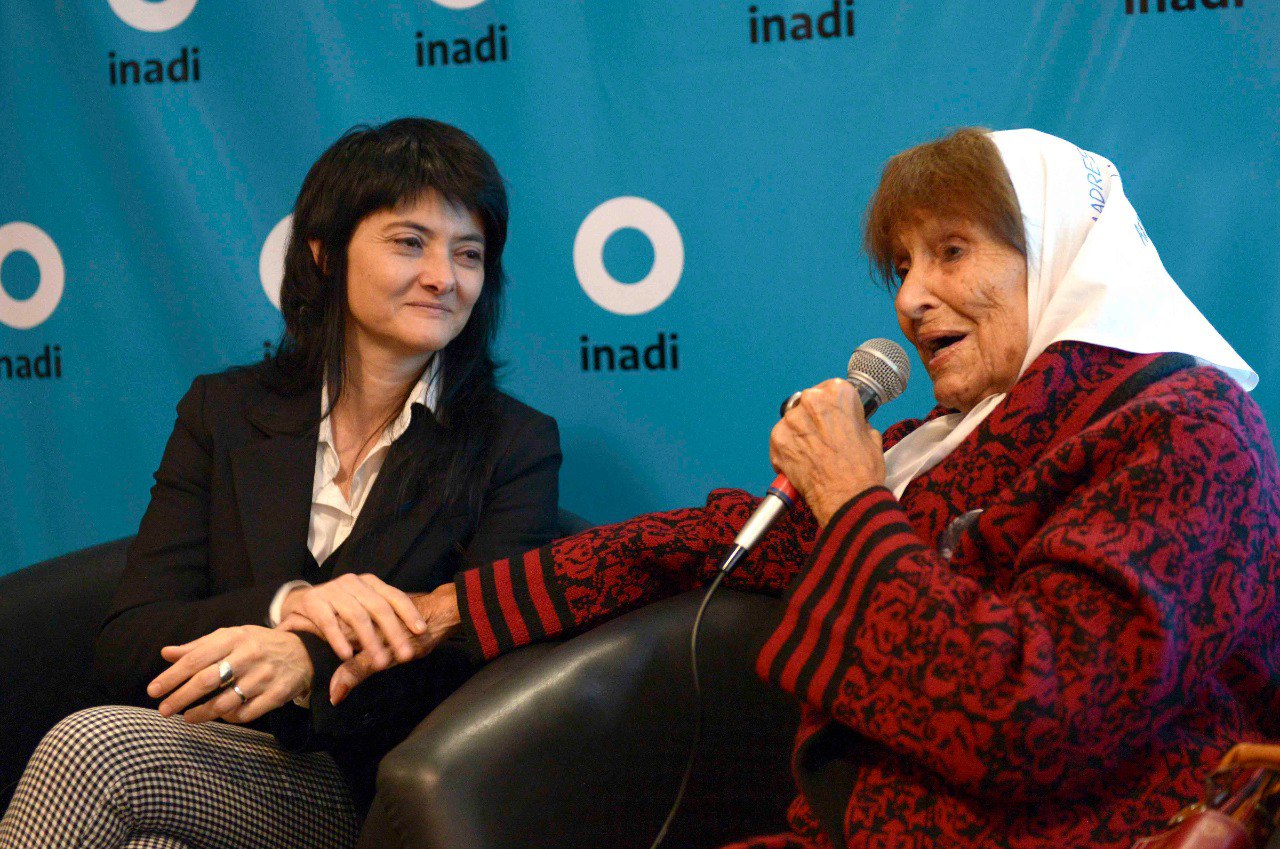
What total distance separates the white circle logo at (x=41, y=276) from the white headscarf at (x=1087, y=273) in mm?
1935

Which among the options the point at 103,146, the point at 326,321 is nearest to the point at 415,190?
the point at 326,321

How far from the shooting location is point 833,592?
114 centimetres

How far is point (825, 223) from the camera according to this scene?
1974 mm

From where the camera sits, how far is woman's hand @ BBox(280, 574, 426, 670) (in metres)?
1.45

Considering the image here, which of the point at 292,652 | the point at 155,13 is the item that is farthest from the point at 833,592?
the point at 155,13

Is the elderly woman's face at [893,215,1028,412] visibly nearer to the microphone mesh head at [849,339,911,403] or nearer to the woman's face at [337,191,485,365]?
the microphone mesh head at [849,339,911,403]

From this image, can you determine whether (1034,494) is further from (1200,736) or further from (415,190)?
(415,190)

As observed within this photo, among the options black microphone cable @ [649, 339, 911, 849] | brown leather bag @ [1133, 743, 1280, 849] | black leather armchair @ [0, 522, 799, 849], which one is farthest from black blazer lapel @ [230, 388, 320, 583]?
brown leather bag @ [1133, 743, 1280, 849]

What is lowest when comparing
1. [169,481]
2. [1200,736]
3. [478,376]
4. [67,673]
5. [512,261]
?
[67,673]

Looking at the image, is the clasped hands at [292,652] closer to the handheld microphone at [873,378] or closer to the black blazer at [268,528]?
the black blazer at [268,528]

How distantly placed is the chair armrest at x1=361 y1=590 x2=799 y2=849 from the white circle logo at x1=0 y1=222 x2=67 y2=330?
5.10ft

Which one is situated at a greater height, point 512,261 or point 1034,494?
point 512,261

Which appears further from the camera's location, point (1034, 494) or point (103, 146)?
point (103, 146)

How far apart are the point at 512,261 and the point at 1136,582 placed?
142 centimetres
